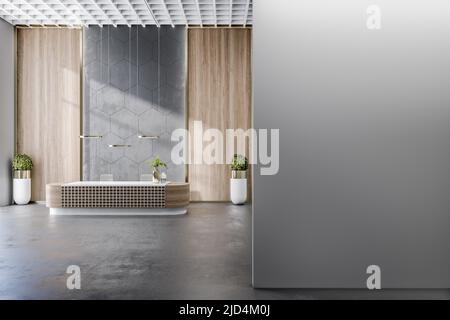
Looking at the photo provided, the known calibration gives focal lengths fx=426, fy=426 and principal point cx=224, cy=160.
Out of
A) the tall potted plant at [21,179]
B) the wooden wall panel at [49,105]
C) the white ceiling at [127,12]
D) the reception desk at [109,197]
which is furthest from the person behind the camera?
the wooden wall panel at [49,105]

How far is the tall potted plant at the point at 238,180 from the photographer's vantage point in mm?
9602

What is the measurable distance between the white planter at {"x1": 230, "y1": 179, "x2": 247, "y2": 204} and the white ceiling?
368 cm

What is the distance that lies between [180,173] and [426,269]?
7.37 m

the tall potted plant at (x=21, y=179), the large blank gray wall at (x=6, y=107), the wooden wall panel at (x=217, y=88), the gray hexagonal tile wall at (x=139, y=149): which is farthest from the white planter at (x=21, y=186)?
the wooden wall panel at (x=217, y=88)

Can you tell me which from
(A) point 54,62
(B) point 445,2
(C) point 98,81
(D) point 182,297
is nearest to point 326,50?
(B) point 445,2

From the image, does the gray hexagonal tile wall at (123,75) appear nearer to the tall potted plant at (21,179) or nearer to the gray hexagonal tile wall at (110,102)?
the gray hexagonal tile wall at (110,102)

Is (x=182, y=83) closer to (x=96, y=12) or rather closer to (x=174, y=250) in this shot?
(x=96, y=12)

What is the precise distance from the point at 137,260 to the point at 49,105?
7093 millimetres

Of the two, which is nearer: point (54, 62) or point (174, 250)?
point (174, 250)

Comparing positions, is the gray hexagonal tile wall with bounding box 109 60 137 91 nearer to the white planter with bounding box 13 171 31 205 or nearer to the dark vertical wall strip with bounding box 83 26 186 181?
the dark vertical wall strip with bounding box 83 26 186 181

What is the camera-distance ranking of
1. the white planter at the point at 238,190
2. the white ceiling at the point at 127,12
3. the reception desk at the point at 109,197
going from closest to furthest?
the reception desk at the point at 109,197 → the white ceiling at the point at 127,12 → the white planter at the point at 238,190

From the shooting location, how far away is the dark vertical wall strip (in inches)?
403

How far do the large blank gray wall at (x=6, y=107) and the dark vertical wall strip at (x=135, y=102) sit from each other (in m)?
1.67

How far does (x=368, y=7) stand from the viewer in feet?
11.1
